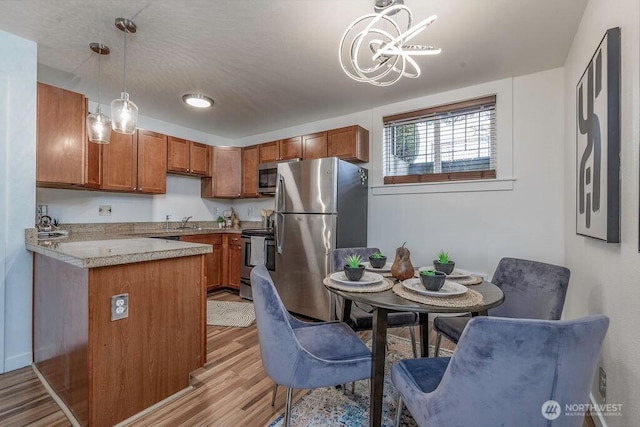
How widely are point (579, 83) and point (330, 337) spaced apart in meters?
2.34

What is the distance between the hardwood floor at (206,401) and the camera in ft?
5.16

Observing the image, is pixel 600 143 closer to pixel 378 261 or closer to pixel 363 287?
pixel 378 261

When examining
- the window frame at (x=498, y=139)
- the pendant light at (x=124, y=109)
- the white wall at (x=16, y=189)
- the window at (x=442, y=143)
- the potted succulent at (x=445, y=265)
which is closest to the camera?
Result: the potted succulent at (x=445, y=265)

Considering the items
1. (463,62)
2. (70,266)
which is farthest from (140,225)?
(463,62)

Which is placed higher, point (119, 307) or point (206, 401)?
point (119, 307)

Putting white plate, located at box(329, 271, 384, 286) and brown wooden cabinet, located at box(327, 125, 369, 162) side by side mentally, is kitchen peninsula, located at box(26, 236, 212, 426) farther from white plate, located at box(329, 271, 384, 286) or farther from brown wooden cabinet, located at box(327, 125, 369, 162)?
brown wooden cabinet, located at box(327, 125, 369, 162)

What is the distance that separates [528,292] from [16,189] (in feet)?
12.1

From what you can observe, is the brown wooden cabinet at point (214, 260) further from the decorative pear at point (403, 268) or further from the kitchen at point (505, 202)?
the decorative pear at point (403, 268)

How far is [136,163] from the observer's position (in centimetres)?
352

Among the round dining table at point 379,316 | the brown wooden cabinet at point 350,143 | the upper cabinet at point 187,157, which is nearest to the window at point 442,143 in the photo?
the brown wooden cabinet at point 350,143

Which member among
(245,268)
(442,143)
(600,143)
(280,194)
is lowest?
(245,268)

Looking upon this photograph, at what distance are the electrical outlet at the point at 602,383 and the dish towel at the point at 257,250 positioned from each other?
3123mm

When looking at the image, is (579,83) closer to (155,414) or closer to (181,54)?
(181,54)

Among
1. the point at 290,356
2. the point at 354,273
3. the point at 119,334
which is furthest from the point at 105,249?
the point at 354,273
